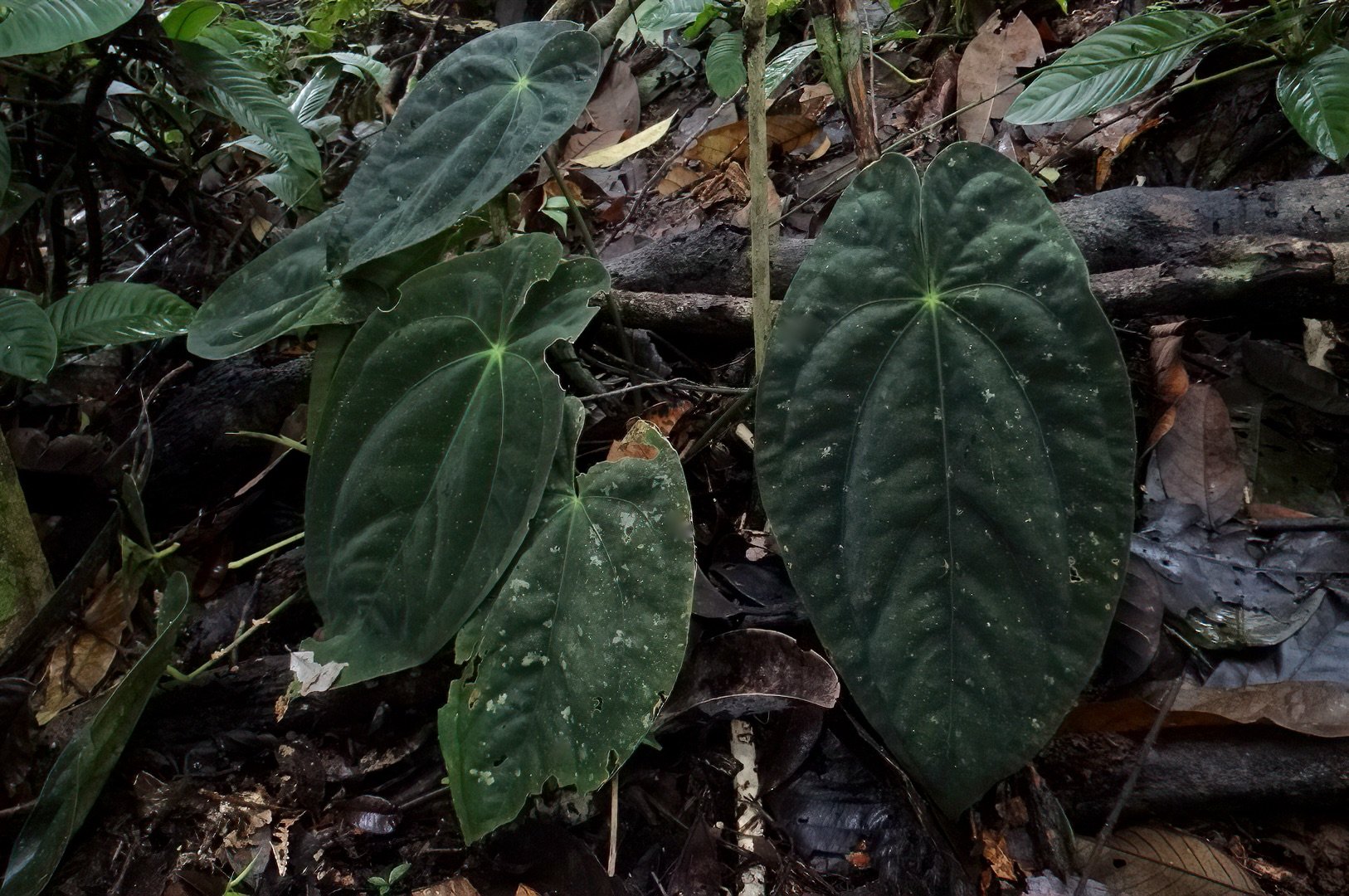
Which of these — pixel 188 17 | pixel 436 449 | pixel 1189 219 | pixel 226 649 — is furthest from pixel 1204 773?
pixel 188 17

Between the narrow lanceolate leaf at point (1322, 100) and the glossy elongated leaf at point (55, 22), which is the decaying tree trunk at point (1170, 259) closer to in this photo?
the narrow lanceolate leaf at point (1322, 100)

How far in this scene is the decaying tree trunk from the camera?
3.55 feet

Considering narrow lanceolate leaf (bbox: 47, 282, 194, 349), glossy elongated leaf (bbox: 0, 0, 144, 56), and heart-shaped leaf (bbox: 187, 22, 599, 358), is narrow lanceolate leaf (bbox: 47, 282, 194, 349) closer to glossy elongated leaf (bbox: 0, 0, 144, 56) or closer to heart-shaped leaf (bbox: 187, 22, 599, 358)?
heart-shaped leaf (bbox: 187, 22, 599, 358)

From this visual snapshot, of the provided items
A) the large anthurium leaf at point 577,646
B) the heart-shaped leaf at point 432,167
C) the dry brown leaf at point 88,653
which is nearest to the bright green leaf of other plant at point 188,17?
the heart-shaped leaf at point 432,167

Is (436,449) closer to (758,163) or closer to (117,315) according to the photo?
(758,163)

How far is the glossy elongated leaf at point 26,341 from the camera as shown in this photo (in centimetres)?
125

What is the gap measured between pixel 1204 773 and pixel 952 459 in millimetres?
505

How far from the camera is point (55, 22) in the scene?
3.87 ft

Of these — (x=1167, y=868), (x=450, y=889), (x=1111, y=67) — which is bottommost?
(x=450, y=889)

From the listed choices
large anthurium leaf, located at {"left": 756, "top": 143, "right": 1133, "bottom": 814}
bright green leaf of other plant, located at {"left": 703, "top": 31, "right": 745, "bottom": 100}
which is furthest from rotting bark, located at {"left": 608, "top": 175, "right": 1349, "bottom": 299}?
bright green leaf of other plant, located at {"left": 703, "top": 31, "right": 745, "bottom": 100}

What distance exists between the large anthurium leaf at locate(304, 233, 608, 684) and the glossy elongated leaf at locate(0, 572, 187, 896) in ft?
0.99

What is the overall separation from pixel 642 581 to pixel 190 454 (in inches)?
41.8

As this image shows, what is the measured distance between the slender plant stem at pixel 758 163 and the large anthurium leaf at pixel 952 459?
0.19 m

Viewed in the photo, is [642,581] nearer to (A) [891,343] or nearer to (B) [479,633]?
(B) [479,633]
